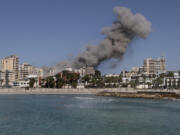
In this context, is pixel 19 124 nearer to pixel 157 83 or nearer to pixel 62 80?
pixel 62 80

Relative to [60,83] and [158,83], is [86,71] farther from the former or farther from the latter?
[158,83]

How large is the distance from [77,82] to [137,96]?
63.2 meters

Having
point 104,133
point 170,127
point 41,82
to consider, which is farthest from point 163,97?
point 41,82

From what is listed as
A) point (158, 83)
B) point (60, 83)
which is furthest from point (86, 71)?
point (158, 83)

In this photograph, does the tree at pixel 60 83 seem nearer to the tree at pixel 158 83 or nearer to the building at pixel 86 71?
the building at pixel 86 71

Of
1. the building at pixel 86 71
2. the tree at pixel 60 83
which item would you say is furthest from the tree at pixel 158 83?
the tree at pixel 60 83

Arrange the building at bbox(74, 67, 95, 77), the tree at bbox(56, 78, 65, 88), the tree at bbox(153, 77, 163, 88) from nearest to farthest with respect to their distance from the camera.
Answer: the building at bbox(74, 67, 95, 77)
the tree at bbox(56, 78, 65, 88)
the tree at bbox(153, 77, 163, 88)

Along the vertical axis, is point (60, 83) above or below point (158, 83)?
above

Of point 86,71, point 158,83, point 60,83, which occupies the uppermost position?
point 86,71

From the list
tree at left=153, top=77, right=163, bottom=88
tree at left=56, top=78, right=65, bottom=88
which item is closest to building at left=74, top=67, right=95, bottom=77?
tree at left=56, top=78, right=65, bottom=88

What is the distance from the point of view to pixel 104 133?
3197 cm

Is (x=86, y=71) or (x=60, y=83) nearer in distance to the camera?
(x=86, y=71)

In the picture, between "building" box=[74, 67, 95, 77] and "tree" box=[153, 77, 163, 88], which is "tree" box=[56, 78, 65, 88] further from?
"tree" box=[153, 77, 163, 88]

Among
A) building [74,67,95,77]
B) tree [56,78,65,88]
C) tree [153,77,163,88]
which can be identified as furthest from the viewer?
tree [153,77,163,88]
